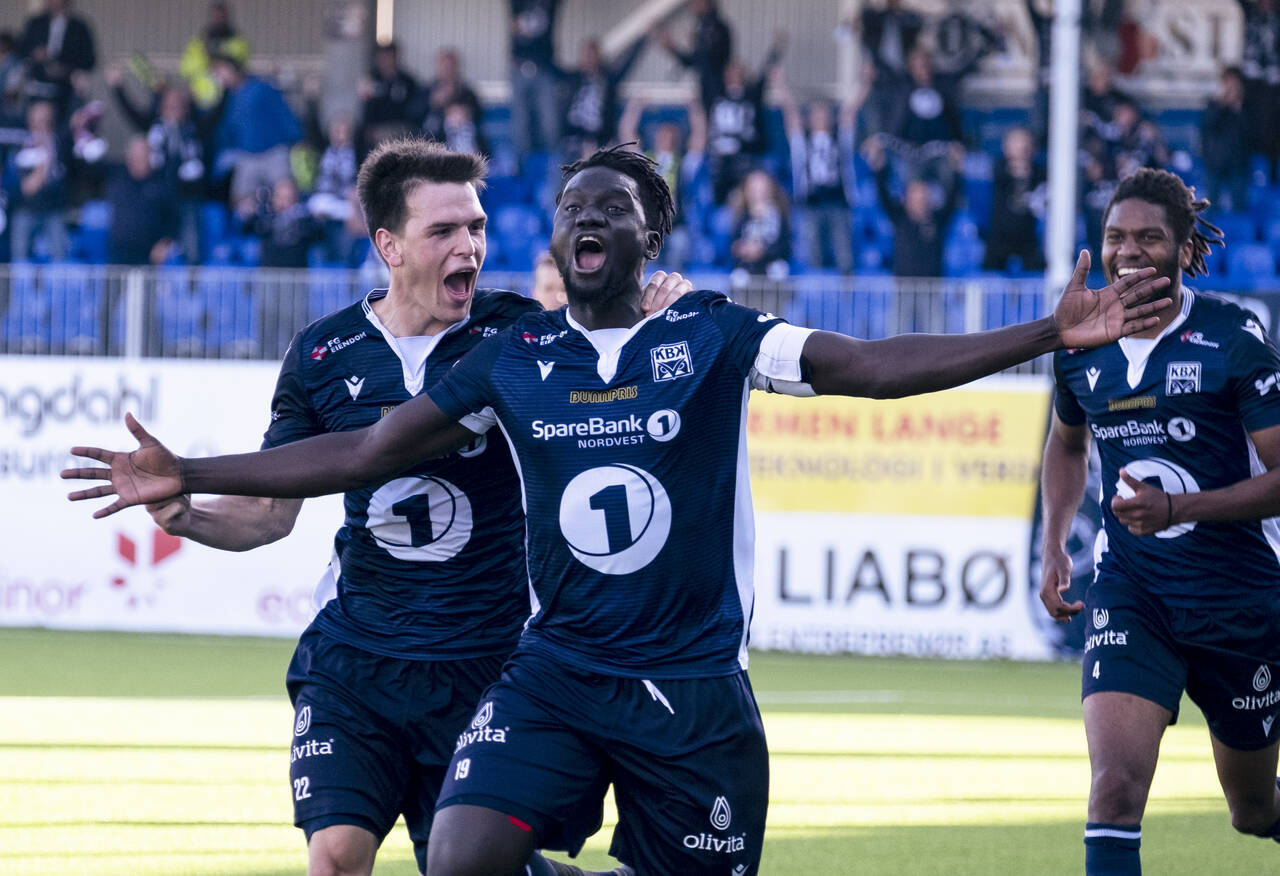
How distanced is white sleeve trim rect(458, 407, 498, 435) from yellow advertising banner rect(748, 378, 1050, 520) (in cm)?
935

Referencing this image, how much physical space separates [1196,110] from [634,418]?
57.0ft

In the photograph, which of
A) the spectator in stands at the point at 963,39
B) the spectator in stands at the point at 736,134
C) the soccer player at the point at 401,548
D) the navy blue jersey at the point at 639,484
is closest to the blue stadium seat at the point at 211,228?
the spectator in stands at the point at 736,134

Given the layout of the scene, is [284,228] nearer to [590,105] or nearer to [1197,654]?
[590,105]

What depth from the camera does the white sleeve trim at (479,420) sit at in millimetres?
4703

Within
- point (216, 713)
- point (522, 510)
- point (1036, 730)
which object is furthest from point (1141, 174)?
point (216, 713)

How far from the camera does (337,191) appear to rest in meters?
17.8

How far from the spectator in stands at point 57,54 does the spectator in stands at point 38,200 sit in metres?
0.83

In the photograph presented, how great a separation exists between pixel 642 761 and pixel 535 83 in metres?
14.8

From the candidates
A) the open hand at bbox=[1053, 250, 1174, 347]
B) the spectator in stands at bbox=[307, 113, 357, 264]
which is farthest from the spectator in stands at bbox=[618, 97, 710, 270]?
the open hand at bbox=[1053, 250, 1174, 347]

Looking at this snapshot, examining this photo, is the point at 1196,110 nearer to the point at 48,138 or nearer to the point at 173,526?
the point at 48,138

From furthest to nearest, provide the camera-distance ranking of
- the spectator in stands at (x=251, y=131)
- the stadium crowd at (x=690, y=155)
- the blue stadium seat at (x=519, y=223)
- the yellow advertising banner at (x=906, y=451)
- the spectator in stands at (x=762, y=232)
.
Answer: the blue stadium seat at (x=519, y=223)
the spectator in stands at (x=251, y=131)
the stadium crowd at (x=690, y=155)
the spectator in stands at (x=762, y=232)
the yellow advertising banner at (x=906, y=451)

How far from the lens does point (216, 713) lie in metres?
10.9

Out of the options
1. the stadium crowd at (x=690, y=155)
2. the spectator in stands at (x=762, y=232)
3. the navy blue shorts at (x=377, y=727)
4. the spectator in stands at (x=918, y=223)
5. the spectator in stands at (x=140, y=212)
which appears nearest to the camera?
the navy blue shorts at (x=377, y=727)

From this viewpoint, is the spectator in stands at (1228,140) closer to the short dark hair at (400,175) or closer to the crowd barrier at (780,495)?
the crowd barrier at (780,495)
